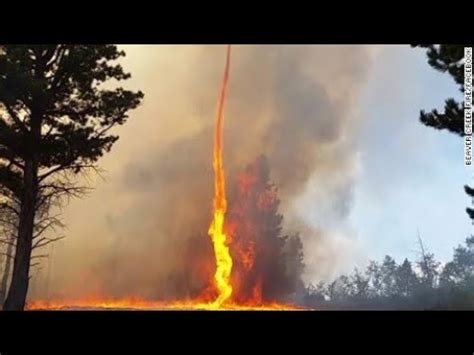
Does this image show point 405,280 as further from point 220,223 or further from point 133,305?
point 133,305

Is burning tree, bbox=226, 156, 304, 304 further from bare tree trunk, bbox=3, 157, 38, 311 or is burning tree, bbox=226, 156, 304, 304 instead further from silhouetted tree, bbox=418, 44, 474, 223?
bare tree trunk, bbox=3, 157, 38, 311

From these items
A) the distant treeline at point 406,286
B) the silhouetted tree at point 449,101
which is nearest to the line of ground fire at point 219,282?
the distant treeline at point 406,286

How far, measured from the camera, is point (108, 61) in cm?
1077

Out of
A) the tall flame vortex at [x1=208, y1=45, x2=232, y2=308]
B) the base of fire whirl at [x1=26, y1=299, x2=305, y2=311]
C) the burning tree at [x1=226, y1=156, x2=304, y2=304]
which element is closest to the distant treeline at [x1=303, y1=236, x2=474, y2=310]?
the burning tree at [x1=226, y1=156, x2=304, y2=304]

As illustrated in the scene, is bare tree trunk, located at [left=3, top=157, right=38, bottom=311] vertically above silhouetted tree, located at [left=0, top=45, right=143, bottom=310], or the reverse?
silhouetted tree, located at [left=0, top=45, right=143, bottom=310]

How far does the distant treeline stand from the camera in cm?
1074

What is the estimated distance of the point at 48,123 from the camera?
1045cm

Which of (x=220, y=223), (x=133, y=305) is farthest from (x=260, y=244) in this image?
(x=133, y=305)

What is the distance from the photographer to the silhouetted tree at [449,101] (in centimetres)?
850

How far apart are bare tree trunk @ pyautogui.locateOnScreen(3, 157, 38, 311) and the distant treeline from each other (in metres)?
6.43
